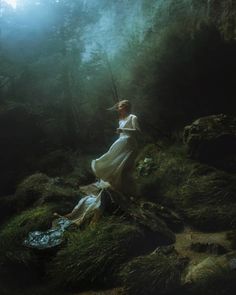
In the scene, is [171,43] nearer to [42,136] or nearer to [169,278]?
[42,136]

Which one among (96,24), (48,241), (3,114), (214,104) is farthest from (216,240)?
(96,24)

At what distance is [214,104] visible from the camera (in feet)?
34.6

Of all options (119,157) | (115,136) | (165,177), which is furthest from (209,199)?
(115,136)

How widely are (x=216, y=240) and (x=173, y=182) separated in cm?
199

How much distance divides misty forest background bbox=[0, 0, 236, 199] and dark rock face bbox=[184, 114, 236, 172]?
7.71 feet

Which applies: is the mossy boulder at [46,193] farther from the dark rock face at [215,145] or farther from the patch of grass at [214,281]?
the patch of grass at [214,281]

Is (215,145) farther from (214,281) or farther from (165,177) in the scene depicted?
(214,281)

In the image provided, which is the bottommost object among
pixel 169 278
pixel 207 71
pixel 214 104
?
pixel 169 278

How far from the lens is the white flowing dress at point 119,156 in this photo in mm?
→ 6758

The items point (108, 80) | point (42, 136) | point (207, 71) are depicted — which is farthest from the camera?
point (108, 80)

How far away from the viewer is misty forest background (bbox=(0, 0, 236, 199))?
10570 mm

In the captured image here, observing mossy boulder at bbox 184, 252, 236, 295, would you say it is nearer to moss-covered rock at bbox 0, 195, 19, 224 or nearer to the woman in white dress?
the woman in white dress

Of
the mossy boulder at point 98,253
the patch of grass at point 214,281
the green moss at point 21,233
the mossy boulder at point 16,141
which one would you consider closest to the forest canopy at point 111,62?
the mossy boulder at point 16,141

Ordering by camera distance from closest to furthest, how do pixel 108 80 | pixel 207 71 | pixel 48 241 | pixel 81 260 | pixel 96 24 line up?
pixel 81 260
pixel 48 241
pixel 207 71
pixel 108 80
pixel 96 24
